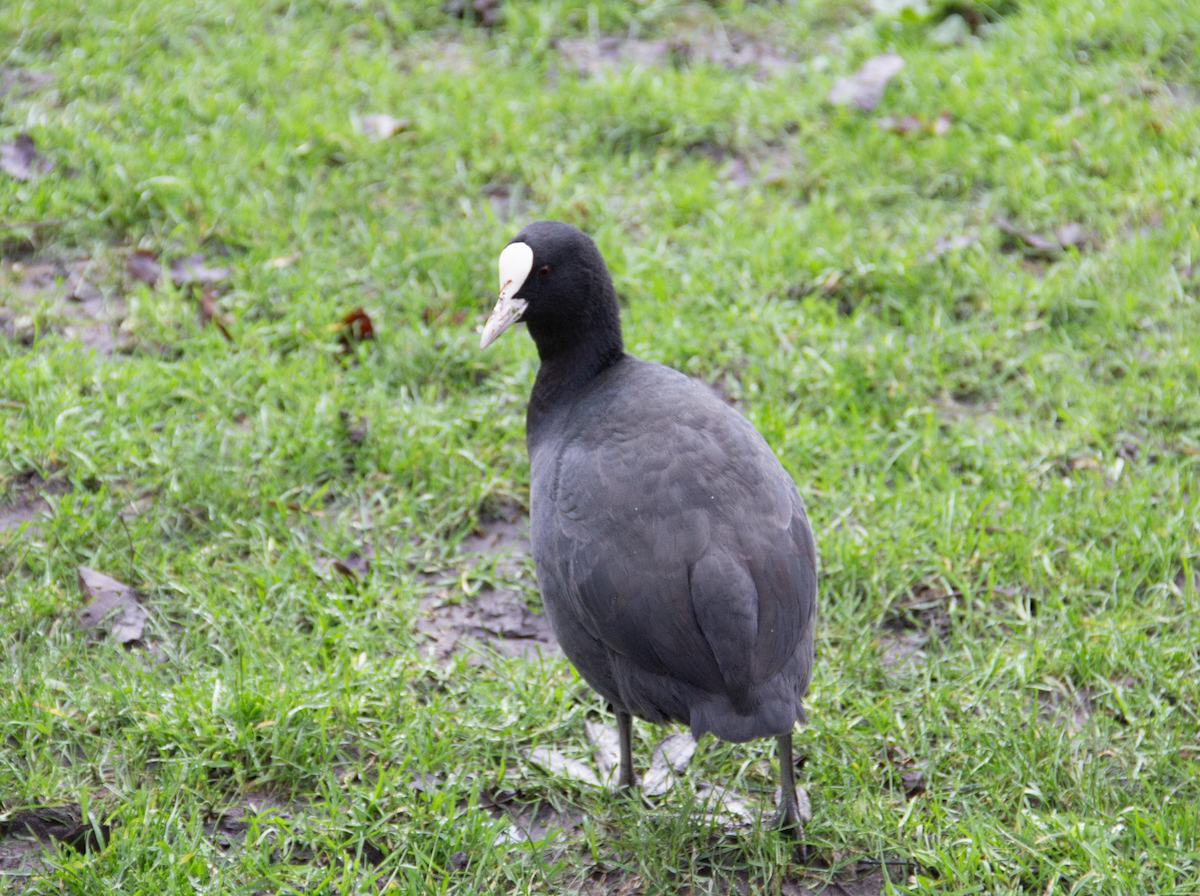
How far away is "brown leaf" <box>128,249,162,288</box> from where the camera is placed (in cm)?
451

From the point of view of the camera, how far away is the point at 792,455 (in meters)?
3.91

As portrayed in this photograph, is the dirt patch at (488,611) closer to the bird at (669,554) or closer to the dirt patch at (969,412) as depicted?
the bird at (669,554)

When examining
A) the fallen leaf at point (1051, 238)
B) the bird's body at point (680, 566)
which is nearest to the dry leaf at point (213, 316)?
the bird's body at point (680, 566)

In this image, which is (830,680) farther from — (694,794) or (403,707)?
Answer: (403,707)

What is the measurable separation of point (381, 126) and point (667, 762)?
3.44m

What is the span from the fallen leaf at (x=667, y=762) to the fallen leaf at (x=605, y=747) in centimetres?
9

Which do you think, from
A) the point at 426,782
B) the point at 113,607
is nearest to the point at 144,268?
the point at 113,607

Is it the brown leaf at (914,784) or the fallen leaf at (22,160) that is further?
the fallen leaf at (22,160)

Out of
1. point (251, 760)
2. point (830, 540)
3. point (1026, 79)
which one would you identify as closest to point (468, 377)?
point (830, 540)

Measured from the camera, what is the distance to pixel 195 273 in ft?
14.9

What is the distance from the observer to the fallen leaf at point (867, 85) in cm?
548

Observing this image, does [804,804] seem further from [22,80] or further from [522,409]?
[22,80]

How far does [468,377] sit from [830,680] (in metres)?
1.81

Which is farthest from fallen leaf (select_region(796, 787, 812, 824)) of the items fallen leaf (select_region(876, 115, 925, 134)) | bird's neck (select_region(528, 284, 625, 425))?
fallen leaf (select_region(876, 115, 925, 134))
